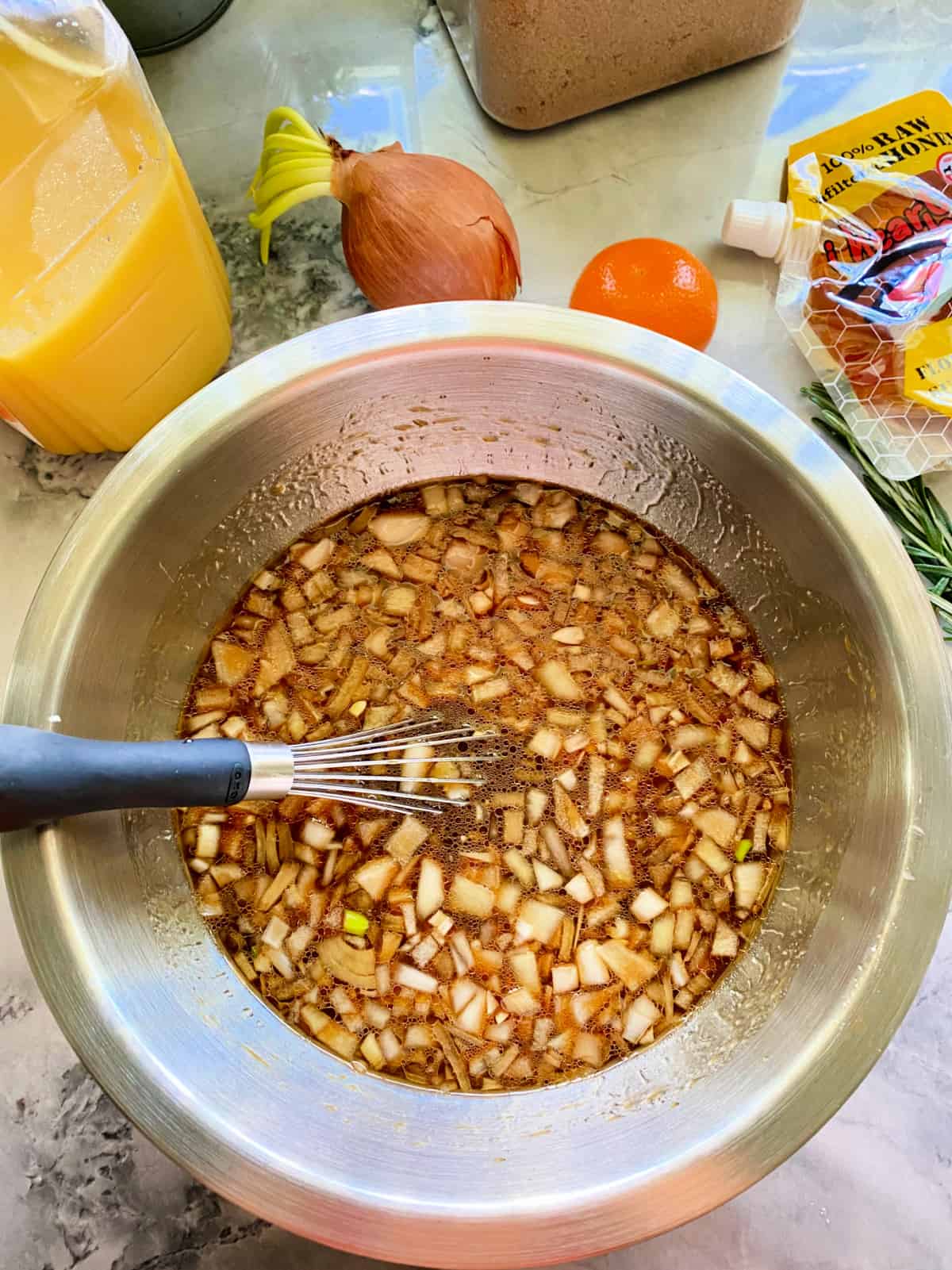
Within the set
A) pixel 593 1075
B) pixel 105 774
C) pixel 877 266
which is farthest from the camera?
pixel 877 266

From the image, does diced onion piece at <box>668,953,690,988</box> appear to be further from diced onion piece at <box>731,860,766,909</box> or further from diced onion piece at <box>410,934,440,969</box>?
diced onion piece at <box>410,934,440,969</box>

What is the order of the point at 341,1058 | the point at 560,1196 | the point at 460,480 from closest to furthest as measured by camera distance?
1. the point at 560,1196
2. the point at 341,1058
3. the point at 460,480

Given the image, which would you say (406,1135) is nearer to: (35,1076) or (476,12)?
(35,1076)

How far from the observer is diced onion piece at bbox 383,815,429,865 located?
0.73 meters

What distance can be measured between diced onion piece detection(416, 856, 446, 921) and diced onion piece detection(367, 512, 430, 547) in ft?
0.82

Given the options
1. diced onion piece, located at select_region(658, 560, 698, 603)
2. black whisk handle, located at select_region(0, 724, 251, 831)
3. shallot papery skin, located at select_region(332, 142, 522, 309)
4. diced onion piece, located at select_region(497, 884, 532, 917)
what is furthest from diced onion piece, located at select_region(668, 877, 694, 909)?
shallot papery skin, located at select_region(332, 142, 522, 309)

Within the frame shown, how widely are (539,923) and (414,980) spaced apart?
0.10 meters

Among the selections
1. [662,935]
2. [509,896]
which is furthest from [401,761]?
[662,935]

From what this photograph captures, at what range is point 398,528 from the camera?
2.59 feet

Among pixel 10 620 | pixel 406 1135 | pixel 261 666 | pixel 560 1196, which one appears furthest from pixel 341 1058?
pixel 10 620

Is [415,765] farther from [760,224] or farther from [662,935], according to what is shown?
[760,224]

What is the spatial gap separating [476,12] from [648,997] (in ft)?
2.44

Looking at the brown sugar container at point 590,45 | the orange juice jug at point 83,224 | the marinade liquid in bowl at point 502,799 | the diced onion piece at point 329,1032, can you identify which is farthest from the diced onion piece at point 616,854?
the brown sugar container at point 590,45

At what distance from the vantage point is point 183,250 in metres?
0.70
